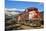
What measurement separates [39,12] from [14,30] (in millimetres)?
308

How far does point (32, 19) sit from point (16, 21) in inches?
6.4

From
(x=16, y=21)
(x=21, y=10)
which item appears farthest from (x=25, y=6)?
(x=16, y=21)

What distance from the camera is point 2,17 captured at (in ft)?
2.85

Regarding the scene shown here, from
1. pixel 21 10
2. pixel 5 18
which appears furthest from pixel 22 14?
pixel 5 18

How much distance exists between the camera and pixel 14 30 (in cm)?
89

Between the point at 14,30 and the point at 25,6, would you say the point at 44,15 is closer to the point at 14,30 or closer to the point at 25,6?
the point at 25,6

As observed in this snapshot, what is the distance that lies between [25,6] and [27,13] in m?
0.07

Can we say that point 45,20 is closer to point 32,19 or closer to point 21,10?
point 32,19

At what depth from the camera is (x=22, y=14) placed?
90 cm

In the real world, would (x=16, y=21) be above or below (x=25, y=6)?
below

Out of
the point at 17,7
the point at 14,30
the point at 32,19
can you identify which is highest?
the point at 17,7

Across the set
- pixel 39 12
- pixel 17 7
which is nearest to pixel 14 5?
pixel 17 7

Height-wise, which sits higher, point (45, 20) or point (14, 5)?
point (14, 5)

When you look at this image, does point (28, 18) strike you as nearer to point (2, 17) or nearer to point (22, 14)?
point (22, 14)
